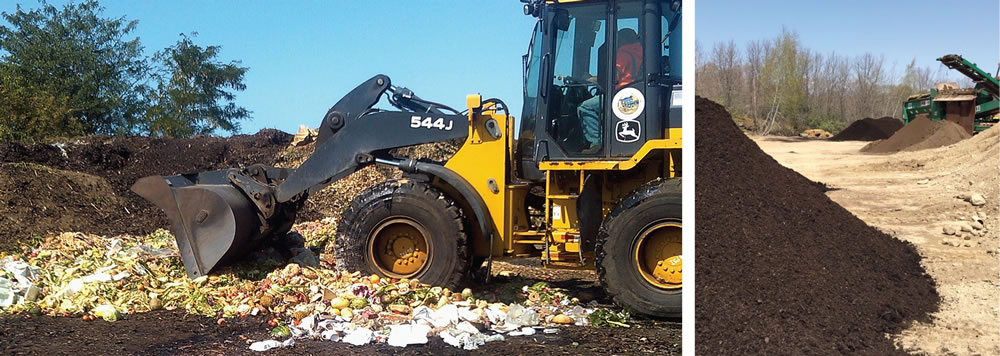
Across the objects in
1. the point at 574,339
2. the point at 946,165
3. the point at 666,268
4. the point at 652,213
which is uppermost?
the point at 946,165

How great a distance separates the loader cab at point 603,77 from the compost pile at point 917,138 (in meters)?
1.77

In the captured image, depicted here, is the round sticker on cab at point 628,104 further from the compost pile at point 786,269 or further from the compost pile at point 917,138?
the compost pile at point 786,269

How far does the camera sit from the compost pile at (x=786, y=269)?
297 centimetres

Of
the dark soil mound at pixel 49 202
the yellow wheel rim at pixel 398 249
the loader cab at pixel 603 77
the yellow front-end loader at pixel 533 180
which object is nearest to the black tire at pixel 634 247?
the yellow front-end loader at pixel 533 180

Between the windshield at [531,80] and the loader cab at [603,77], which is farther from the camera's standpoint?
the windshield at [531,80]

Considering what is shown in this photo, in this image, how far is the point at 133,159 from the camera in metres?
16.7

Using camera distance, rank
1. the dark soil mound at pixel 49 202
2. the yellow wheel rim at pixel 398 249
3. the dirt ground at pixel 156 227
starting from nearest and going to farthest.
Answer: the dirt ground at pixel 156 227, the yellow wheel rim at pixel 398 249, the dark soil mound at pixel 49 202

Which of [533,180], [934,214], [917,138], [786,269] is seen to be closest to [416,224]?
[533,180]

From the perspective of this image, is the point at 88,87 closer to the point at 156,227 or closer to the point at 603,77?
the point at 156,227

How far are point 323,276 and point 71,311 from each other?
1780mm

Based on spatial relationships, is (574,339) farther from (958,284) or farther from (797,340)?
(958,284)

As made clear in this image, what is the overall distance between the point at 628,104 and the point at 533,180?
3.31 feet

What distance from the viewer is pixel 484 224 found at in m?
5.81

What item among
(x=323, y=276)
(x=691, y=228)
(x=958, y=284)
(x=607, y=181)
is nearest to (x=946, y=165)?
(x=958, y=284)
